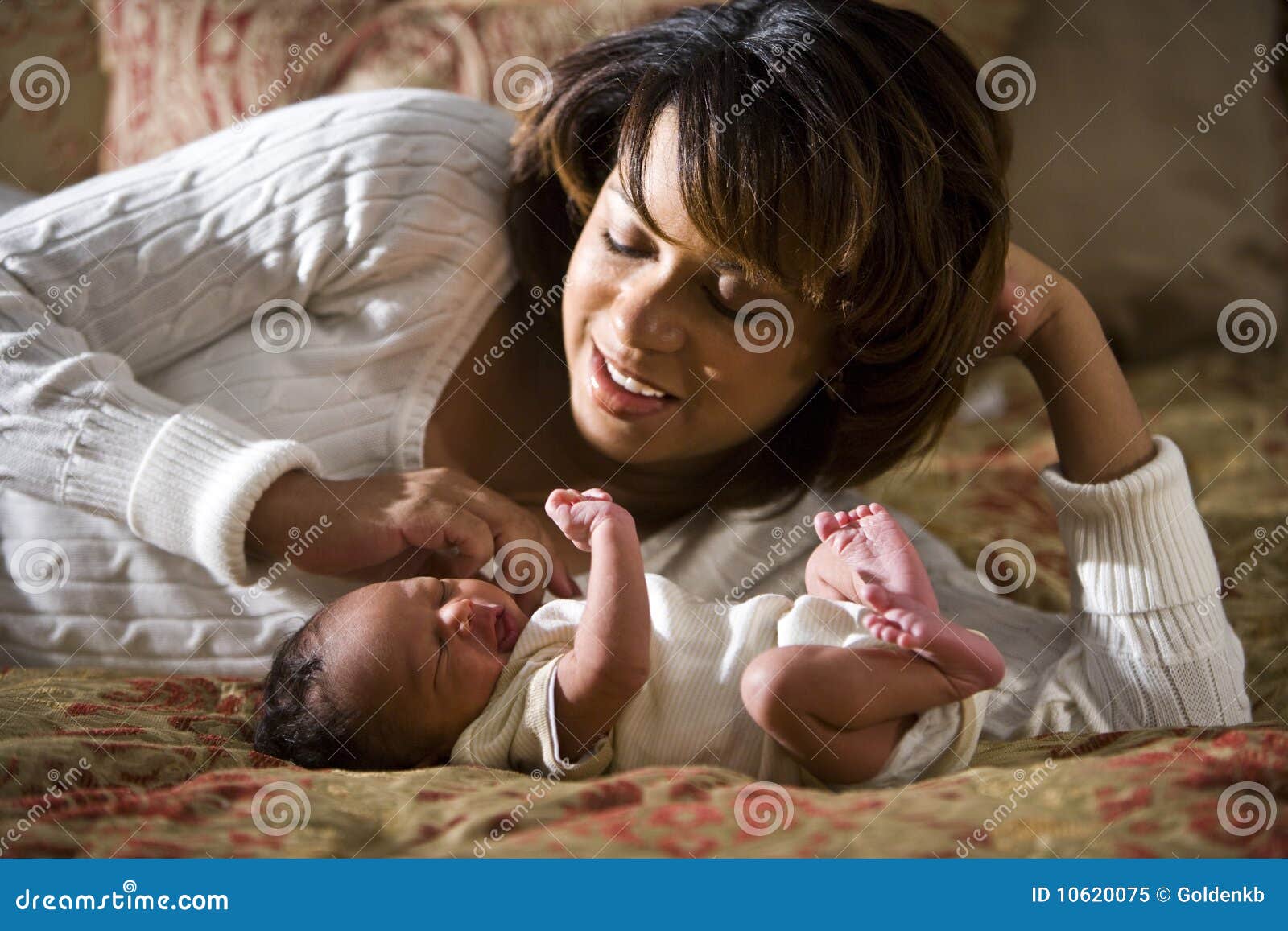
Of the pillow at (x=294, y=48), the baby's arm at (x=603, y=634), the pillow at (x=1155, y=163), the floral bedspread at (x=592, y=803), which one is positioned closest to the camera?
the floral bedspread at (x=592, y=803)

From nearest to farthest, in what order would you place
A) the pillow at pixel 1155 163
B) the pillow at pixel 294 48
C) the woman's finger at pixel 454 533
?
the woman's finger at pixel 454 533 < the pillow at pixel 294 48 < the pillow at pixel 1155 163

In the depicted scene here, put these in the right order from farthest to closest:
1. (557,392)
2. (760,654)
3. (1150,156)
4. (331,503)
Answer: (1150,156)
(557,392)
(331,503)
(760,654)

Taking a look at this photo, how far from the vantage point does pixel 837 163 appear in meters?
0.73

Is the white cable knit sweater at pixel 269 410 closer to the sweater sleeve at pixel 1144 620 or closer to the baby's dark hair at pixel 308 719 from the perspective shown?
the sweater sleeve at pixel 1144 620

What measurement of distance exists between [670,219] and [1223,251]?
43.0 inches

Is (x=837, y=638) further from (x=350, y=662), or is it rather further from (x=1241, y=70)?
(x=1241, y=70)

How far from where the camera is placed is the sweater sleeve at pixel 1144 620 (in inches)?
32.3

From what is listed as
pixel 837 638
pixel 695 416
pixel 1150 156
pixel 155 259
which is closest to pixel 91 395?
pixel 155 259

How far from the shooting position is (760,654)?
69cm

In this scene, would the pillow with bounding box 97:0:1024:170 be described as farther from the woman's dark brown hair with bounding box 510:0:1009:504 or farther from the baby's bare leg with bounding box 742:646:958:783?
the baby's bare leg with bounding box 742:646:958:783

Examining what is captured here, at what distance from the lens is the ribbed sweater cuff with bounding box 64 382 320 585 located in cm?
80

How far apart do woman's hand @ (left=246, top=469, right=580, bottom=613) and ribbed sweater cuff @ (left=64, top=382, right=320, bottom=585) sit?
0.02m

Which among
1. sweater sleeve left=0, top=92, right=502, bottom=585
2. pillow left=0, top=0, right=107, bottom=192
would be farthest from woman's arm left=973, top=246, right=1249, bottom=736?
pillow left=0, top=0, right=107, bottom=192

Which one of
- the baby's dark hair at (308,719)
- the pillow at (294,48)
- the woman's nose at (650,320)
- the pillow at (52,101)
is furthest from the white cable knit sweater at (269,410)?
the pillow at (52,101)
